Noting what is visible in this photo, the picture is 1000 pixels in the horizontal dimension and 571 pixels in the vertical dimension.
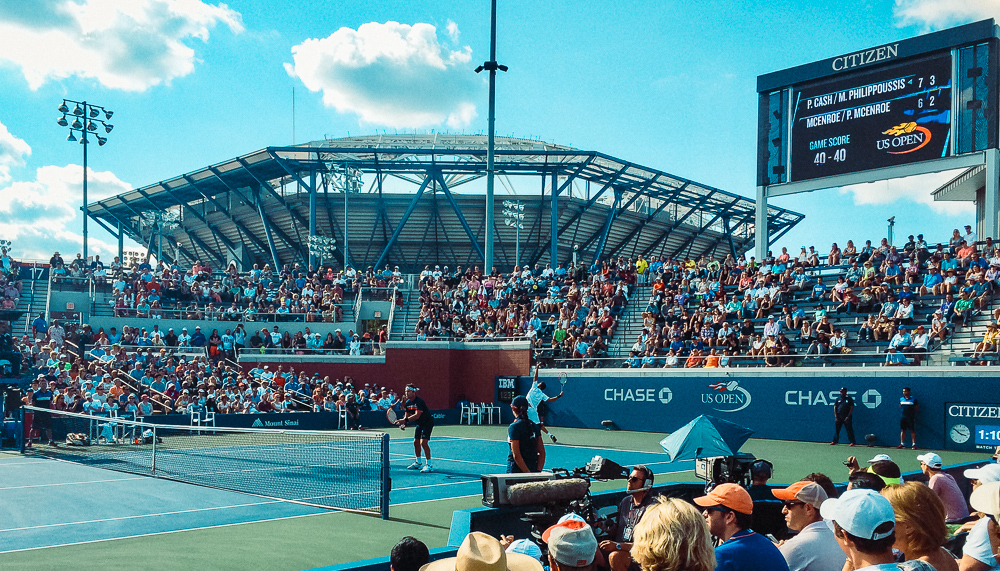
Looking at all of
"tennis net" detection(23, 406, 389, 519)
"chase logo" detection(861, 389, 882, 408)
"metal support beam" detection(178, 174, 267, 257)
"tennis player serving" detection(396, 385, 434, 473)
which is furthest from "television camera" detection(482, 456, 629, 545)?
"metal support beam" detection(178, 174, 267, 257)

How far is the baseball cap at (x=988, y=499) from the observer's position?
15.9 feet

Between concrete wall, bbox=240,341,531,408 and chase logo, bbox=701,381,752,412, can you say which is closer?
chase logo, bbox=701,381,752,412

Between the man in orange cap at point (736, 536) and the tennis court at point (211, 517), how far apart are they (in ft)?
17.7

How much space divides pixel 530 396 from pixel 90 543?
12.3 metres

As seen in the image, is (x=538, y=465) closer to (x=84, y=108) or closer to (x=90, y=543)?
(x=90, y=543)

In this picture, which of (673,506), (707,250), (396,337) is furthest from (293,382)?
(707,250)

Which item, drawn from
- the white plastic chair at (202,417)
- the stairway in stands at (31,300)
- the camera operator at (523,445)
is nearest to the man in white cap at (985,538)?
the camera operator at (523,445)

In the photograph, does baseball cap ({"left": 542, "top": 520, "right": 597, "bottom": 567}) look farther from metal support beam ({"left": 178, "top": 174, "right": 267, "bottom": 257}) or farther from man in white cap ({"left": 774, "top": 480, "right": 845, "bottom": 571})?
metal support beam ({"left": 178, "top": 174, "right": 267, "bottom": 257})

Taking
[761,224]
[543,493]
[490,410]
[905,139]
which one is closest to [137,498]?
[543,493]

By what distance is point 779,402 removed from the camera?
2358 centimetres

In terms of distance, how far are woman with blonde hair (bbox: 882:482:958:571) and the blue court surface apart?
9253 mm

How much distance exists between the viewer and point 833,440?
22.2 m

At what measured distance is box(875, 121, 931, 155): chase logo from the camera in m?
25.3

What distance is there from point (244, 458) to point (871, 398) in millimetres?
16364
